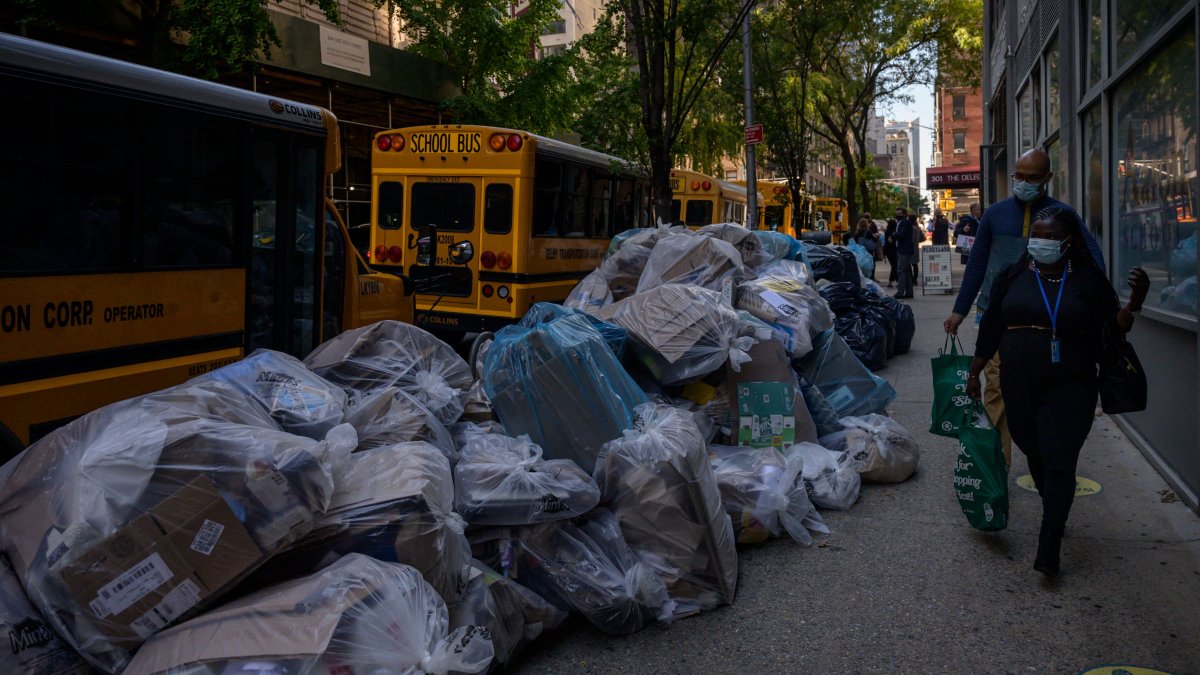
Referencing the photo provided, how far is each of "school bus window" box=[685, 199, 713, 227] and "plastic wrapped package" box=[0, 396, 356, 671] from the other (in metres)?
16.0

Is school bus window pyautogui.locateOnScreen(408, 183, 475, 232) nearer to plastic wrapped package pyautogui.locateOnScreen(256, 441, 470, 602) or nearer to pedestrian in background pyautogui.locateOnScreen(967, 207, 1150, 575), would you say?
pedestrian in background pyautogui.locateOnScreen(967, 207, 1150, 575)

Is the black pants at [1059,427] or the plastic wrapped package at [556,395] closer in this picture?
the black pants at [1059,427]

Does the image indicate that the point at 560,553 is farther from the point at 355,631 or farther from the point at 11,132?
the point at 11,132

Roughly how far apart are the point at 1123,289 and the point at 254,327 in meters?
6.25

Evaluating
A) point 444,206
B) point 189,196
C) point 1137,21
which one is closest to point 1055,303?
point 1137,21

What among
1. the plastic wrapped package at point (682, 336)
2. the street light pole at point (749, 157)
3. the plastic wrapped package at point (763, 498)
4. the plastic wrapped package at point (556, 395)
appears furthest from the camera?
the street light pole at point (749, 157)

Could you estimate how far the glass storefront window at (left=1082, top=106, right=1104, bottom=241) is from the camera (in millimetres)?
7957

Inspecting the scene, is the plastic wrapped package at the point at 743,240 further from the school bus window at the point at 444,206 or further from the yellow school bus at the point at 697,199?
the yellow school bus at the point at 697,199

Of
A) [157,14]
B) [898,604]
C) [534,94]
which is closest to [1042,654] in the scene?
[898,604]

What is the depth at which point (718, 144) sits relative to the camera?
1132 inches

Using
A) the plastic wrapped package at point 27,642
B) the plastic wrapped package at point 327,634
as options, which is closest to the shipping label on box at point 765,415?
the plastic wrapped package at point 327,634

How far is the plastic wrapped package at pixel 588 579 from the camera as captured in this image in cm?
355

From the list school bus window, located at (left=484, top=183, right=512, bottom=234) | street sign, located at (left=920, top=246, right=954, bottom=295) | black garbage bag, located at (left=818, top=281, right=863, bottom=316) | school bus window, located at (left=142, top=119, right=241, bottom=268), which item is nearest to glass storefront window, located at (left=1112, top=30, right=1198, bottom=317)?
black garbage bag, located at (left=818, top=281, right=863, bottom=316)

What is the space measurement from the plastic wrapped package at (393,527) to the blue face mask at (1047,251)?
2.71m
